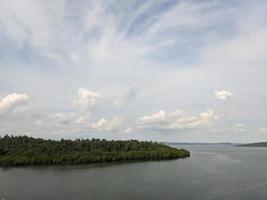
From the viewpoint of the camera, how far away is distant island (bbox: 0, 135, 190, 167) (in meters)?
97.2

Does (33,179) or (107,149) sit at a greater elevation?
(107,149)

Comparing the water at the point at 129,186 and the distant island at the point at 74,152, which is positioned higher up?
the distant island at the point at 74,152

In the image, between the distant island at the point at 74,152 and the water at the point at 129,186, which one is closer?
the water at the point at 129,186

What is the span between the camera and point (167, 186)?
55.8m

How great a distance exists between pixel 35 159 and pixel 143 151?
39808 millimetres

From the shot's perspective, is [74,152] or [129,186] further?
[74,152]

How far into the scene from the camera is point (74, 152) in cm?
10850

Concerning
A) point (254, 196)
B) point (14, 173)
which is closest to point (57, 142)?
point (14, 173)

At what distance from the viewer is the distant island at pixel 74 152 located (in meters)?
97.2

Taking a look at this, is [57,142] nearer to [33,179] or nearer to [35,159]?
[35,159]

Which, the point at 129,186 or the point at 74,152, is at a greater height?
the point at 74,152

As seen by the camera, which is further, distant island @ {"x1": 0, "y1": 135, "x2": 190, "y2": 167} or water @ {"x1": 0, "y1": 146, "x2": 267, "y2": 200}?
distant island @ {"x1": 0, "y1": 135, "x2": 190, "y2": 167}

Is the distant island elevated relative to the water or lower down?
elevated

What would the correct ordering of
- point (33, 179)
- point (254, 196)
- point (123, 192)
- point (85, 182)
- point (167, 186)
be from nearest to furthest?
point (254, 196)
point (123, 192)
point (167, 186)
point (85, 182)
point (33, 179)
